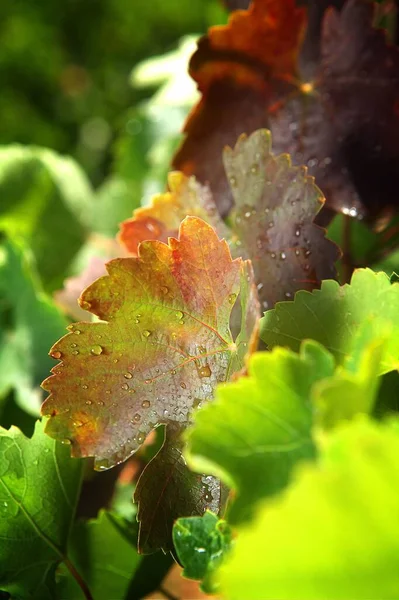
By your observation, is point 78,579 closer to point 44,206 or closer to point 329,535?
point 329,535

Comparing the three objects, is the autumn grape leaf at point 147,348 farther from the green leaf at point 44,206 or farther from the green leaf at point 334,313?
the green leaf at point 44,206

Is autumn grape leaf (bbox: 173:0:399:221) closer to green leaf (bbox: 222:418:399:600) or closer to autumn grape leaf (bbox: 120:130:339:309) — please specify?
autumn grape leaf (bbox: 120:130:339:309)

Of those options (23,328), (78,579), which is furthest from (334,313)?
(23,328)

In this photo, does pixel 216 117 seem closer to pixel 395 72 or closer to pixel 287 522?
pixel 395 72

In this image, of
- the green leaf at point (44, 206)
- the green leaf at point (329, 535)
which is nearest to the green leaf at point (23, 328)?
the green leaf at point (44, 206)

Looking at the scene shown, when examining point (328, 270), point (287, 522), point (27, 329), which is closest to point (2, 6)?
point (27, 329)

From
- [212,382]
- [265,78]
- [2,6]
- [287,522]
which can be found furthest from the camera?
[2,6]

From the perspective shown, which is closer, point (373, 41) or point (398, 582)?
point (398, 582)

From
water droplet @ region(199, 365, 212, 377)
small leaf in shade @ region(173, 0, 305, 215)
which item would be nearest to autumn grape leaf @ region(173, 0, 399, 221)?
small leaf in shade @ region(173, 0, 305, 215)
